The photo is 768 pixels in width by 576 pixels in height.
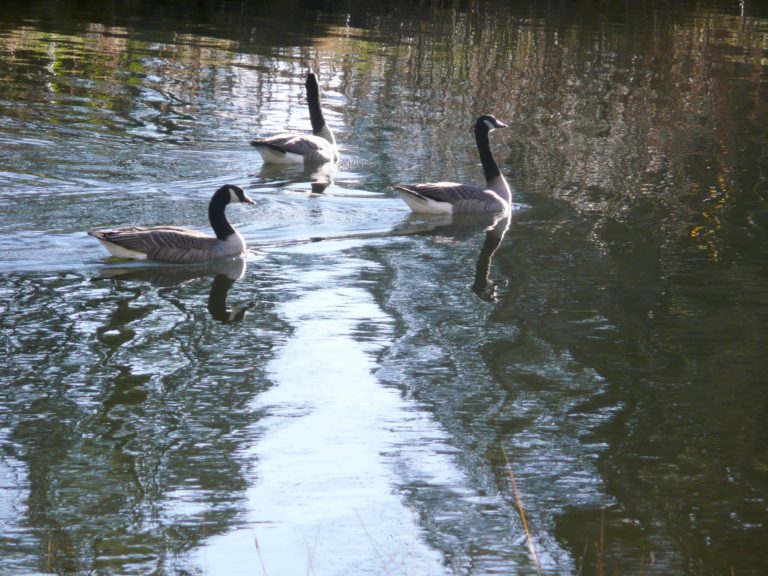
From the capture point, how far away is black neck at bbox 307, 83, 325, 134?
63.3ft

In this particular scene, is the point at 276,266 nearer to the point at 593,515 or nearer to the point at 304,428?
the point at 304,428

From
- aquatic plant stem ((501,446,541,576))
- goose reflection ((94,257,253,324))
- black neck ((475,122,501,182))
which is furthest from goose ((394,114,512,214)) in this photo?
aquatic plant stem ((501,446,541,576))

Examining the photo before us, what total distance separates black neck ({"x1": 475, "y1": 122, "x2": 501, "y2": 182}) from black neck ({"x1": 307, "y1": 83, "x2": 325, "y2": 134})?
11.7 feet

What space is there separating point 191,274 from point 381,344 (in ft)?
10.5

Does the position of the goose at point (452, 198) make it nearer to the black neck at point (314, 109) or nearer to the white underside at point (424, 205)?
the white underside at point (424, 205)

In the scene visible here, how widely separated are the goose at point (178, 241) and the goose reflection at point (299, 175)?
10.3 feet

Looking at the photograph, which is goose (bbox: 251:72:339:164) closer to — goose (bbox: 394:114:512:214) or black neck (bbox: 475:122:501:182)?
black neck (bbox: 475:122:501:182)

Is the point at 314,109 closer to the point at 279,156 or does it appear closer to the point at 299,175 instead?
the point at 279,156

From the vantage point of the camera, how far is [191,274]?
42.0ft

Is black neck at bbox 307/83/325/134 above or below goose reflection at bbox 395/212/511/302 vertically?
above

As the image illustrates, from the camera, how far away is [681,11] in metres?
40.8

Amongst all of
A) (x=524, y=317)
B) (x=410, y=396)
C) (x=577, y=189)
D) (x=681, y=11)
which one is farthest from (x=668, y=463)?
(x=681, y=11)

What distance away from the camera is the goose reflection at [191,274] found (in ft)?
40.2

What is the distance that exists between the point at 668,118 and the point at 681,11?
20087 mm
